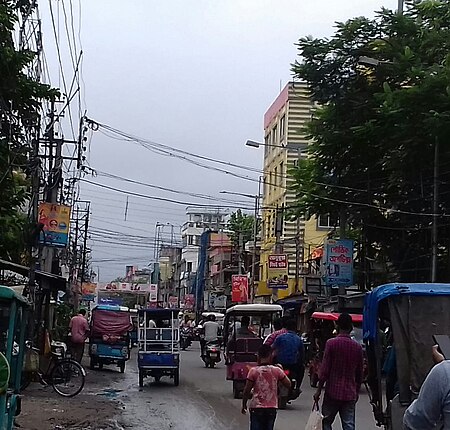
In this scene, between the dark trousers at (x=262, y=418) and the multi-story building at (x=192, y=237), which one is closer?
the dark trousers at (x=262, y=418)

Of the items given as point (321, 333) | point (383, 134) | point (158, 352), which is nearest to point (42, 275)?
point (158, 352)

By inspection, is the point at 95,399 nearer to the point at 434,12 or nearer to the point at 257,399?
the point at 257,399

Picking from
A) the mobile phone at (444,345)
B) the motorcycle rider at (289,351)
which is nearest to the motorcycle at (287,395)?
the motorcycle rider at (289,351)

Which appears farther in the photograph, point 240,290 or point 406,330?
point 240,290

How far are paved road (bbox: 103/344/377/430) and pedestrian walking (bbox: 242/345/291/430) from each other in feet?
15.9

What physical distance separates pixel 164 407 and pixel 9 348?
10675 mm

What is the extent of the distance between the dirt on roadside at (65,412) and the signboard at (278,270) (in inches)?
1070

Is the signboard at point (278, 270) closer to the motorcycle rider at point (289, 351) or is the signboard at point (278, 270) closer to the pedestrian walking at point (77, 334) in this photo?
the pedestrian walking at point (77, 334)

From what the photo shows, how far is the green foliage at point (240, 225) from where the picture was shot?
274 ft

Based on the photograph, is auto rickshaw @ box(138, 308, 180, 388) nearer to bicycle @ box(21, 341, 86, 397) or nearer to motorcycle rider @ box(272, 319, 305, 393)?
bicycle @ box(21, 341, 86, 397)

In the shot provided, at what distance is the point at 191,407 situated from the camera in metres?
18.6

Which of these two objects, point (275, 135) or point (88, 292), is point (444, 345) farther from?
point (88, 292)

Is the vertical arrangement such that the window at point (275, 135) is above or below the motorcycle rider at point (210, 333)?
above

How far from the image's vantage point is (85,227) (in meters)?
67.8
